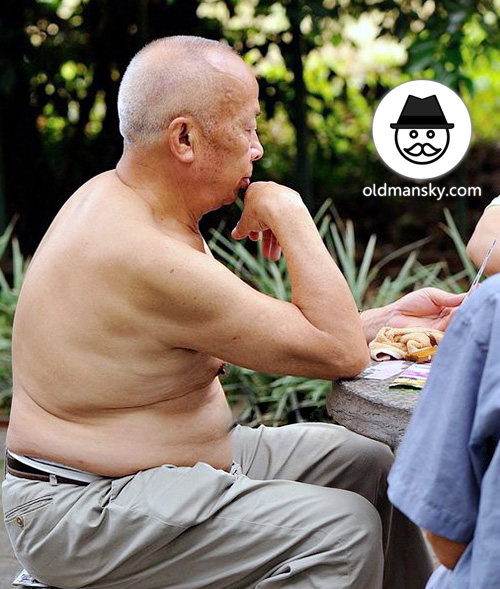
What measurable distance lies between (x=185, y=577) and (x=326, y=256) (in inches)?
29.1

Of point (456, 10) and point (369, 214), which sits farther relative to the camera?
point (369, 214)

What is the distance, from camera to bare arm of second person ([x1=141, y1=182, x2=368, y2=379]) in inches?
88.9

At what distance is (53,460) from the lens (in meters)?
2.37

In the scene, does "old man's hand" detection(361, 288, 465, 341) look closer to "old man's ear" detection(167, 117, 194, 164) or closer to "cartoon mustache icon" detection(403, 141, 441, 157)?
"old man's ear" detection(167, 117, 194, 164)

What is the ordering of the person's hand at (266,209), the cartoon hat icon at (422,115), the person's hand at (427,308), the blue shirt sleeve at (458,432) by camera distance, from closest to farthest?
the blue shirt sleeve at (458,432)
the person's hand at (266,209)
the person's hand at (427,308)
the cartoon hat icon at (422,115)

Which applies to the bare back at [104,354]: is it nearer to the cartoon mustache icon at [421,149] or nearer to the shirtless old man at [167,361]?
the shirtless old man at [167,361]

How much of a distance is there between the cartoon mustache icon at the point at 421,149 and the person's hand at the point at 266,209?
2.30 meters

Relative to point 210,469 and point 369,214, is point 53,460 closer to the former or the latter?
point 210,469

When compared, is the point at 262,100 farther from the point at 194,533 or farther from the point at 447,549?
the point at 447,549

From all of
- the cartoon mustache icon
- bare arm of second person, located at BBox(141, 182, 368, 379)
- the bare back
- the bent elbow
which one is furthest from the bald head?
the cartoon mustache icon

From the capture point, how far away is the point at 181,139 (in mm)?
2373

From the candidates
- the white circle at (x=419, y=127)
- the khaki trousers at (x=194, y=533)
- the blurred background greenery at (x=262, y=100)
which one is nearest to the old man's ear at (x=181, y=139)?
the khaki trousers at (x=194, y=533)

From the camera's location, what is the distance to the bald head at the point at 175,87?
2.36 metres

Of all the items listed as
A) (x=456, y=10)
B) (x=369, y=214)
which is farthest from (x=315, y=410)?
(x=369, y=214)
